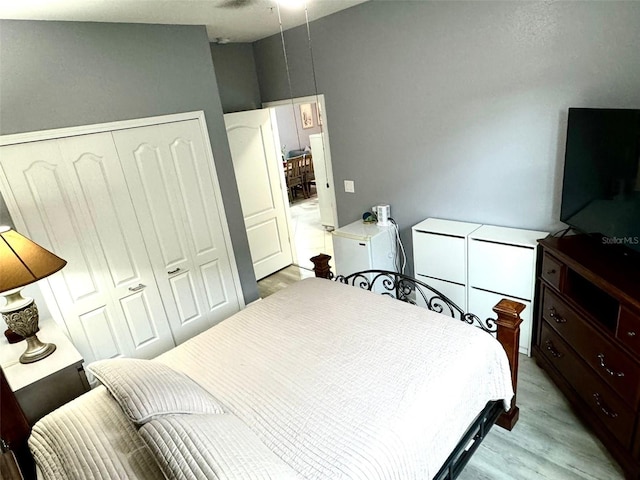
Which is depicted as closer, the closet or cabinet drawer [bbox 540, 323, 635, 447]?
cabinet drawer [bbox 540, 323, 635, 447]

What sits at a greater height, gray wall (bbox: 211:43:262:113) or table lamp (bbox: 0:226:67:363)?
gray wall (bbox: 211:43:262:113)

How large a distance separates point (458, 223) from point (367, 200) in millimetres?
966

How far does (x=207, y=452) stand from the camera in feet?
3.62

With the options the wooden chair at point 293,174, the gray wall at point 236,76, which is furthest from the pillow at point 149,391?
the wooden chair at point 293,174

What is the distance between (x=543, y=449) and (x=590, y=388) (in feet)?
1.33

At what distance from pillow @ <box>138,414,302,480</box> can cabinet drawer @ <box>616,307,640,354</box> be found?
153 cm

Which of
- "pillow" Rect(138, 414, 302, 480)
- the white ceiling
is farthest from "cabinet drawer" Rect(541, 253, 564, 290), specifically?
the white ceiling

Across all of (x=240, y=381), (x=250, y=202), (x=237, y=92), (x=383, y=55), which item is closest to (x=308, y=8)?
(x=383, y=55)

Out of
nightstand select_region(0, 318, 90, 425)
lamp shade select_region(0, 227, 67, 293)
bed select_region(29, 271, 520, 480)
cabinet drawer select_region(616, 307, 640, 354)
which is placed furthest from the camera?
nightstand select_region(0, 318, 90, 425)

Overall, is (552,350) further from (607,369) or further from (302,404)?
(302,404)

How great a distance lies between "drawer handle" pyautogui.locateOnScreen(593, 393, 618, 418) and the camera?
1.81 m

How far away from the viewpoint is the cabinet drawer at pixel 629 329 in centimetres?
161

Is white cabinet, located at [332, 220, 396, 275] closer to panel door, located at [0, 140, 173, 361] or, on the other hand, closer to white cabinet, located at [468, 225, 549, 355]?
white cabinet, located at [468, 225, 549, 355]

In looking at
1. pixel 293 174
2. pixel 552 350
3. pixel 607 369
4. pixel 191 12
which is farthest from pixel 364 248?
pixel 293 174
